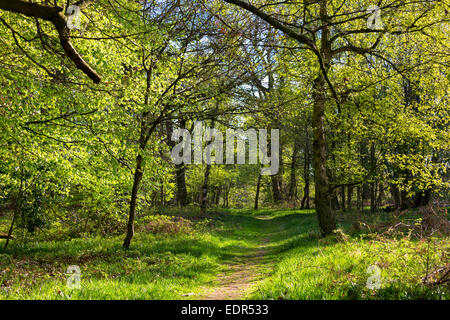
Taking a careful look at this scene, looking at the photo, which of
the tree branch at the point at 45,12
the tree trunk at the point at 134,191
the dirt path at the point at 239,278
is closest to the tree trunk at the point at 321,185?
the dirt path at the point at 239,278

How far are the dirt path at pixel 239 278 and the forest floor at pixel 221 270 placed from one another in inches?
0.9

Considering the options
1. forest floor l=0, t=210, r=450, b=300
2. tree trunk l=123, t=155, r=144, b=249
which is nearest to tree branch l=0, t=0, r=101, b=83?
forest floor l=0, t=210, r=450, b=300

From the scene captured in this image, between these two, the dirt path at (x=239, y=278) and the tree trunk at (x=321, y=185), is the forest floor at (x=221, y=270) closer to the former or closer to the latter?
the dirt path at (x=239, y=278)

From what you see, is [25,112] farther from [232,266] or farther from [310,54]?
[310,54]

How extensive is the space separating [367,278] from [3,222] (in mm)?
18095

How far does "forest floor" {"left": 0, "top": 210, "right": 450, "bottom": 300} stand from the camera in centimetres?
478

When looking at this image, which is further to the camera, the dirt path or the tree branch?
the dirt path

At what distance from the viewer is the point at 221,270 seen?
28.7 feet

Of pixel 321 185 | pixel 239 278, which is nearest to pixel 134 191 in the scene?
pixel 239 278

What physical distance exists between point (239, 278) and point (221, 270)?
118 centimetres

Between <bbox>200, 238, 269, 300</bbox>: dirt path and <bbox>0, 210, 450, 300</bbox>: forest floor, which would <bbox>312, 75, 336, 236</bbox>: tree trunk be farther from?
<bbox>200, 238, 269, 300</bbox>: dirt path

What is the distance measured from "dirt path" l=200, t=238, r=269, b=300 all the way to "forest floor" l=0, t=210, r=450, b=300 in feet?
0.08

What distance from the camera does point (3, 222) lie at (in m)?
15.8
